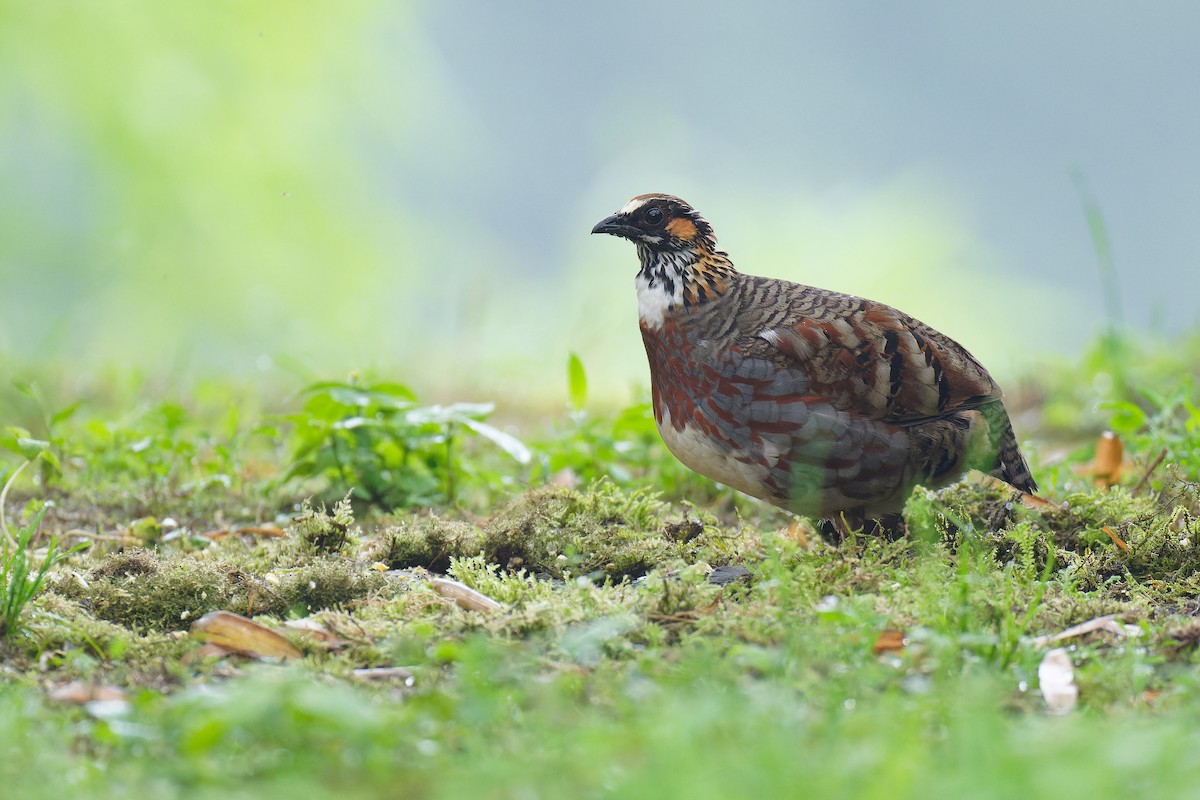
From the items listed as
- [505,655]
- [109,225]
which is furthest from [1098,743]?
[109,225]

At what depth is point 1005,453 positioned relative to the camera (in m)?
4.40

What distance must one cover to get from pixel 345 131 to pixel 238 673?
1880cm

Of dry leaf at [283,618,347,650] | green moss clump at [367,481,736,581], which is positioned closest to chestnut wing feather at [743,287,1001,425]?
green moss clump at [367,481,736,581]

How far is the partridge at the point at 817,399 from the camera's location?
4.21 metres

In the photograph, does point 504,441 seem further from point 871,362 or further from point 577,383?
point 871,362

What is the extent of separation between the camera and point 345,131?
20.8 meters

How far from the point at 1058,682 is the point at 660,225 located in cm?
247

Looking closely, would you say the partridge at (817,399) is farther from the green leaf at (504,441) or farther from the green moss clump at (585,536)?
the green leaf at (504,441)

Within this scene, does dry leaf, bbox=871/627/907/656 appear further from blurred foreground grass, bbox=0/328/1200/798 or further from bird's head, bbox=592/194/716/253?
bird's head, bbox=592/194/716/253

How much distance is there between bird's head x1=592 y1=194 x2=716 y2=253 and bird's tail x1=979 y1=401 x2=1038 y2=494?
3.98ft

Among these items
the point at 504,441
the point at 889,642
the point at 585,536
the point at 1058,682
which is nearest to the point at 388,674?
the point at 889,642

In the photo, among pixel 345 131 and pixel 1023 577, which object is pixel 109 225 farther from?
pixel 1023 577

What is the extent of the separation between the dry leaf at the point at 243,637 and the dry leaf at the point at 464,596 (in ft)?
1.81

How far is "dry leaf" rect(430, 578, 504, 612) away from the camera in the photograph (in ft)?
11.6
